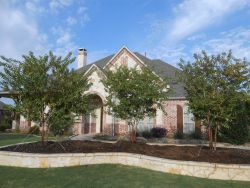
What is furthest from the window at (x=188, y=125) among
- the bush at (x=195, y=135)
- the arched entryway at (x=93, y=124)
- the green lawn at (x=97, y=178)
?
the green lawn at (x=97, y=178)

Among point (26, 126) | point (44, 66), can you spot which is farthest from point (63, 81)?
point (26, 126)

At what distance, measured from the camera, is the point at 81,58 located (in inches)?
1109

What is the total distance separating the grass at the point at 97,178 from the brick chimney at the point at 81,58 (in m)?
20.4

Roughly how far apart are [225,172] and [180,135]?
34.3 ft

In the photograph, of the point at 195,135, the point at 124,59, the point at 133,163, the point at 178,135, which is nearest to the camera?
the point at 133,163

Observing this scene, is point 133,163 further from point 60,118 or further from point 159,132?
point 159,132

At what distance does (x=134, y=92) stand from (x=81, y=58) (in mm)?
17943

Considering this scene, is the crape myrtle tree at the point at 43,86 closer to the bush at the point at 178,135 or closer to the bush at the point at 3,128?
the bush at the point at 178,135

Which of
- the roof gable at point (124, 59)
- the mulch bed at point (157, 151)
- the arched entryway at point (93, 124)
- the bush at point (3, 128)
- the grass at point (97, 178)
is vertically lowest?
the grass at point (97, 178)

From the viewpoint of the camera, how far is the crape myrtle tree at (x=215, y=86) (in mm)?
9758

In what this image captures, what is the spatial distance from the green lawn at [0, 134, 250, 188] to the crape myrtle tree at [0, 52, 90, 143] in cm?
283

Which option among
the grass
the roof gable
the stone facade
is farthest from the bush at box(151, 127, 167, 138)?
the grass

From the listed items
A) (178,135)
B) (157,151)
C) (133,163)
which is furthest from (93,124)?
(133,163)

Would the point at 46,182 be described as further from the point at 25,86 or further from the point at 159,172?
the point at 25,86
